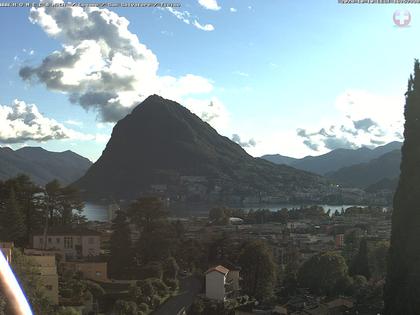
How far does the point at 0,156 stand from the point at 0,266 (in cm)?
19000

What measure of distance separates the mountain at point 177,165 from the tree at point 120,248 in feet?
329

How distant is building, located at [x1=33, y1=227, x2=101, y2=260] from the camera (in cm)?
2359

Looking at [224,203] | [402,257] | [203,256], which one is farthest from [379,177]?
[402,257]

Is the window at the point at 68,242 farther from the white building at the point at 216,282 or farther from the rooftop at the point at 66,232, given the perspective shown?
the white building at the point at 216,282

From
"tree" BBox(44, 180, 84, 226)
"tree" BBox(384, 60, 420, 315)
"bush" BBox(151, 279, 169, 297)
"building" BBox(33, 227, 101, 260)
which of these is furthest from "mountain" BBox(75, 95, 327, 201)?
"tree" BBox(384, 60, 420, 315)

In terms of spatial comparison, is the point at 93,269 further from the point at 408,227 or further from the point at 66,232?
the point at 408,227

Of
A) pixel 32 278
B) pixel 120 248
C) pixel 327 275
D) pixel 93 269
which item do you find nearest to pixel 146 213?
pixel 120 248

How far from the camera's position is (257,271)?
25609mm

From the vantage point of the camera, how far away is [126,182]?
455 ft

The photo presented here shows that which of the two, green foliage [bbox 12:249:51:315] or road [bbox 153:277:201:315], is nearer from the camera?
green foliage [bbox 12:249:51:315]

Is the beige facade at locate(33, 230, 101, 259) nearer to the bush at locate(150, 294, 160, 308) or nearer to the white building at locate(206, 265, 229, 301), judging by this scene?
the white building at locate(206, 265, 229, 301)

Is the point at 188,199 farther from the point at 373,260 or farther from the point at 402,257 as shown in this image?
the point at 402,257

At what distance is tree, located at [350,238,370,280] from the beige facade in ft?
45.6

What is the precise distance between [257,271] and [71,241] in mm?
8956
